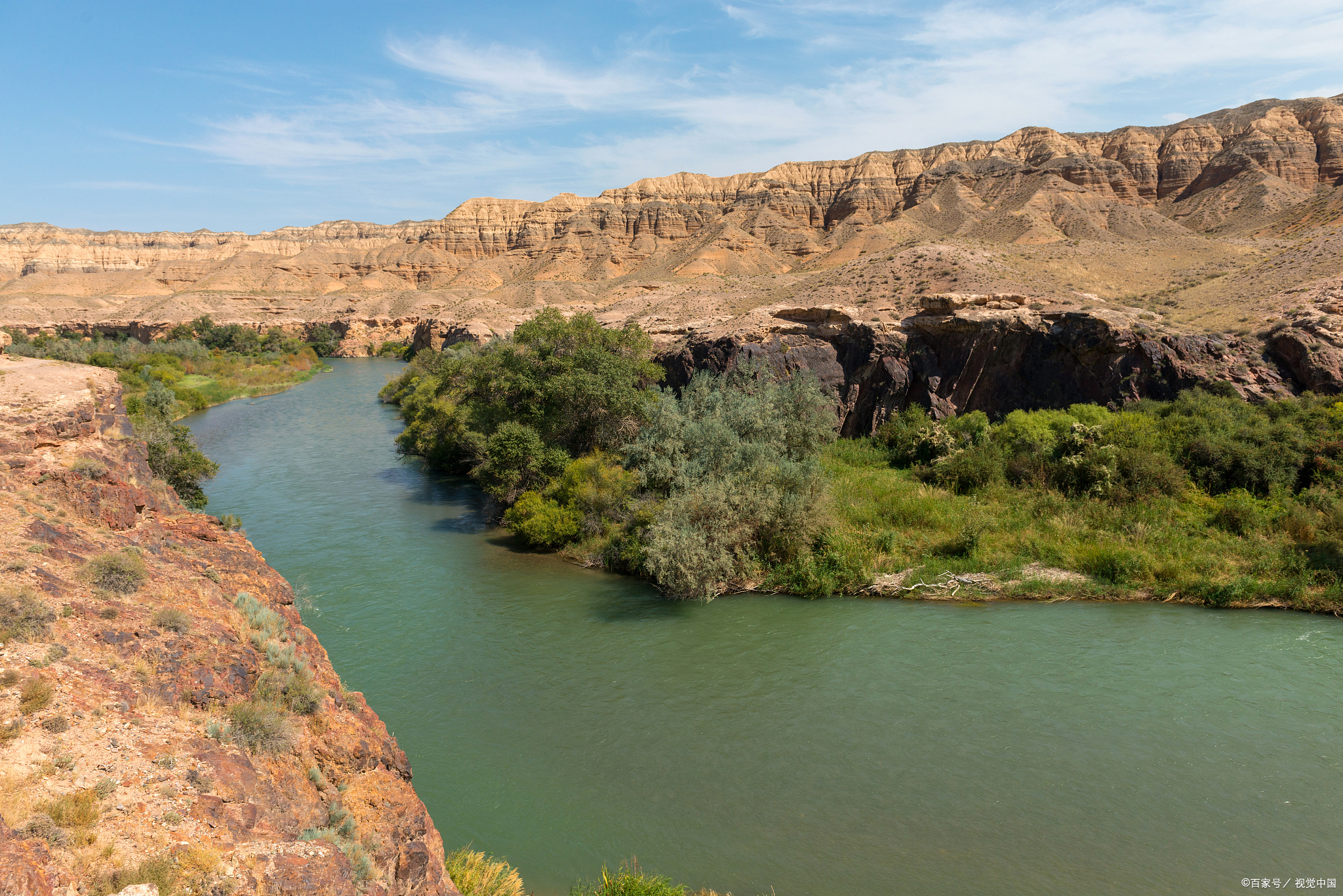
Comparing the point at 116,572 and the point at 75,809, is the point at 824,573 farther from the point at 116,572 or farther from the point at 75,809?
the point at 75,809

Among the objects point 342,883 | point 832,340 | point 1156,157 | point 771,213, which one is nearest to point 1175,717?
point 342,883

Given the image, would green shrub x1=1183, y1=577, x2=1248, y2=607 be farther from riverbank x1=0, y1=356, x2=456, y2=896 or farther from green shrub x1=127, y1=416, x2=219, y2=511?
green shrub x1=127, y1=416, x2=219, y2=511

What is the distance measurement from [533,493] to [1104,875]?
17608mm

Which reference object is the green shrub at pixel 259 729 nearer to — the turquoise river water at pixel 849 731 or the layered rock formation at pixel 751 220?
the turquoise river water at pixel 849 731

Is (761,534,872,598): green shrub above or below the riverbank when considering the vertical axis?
below

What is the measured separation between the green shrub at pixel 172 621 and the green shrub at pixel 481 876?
384 centimetres

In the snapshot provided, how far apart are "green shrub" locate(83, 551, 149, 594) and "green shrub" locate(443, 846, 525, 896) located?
4.63 m

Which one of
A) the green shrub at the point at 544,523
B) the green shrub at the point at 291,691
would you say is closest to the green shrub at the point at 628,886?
the green shrub at the point at 291,691

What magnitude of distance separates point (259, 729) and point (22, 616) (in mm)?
2236

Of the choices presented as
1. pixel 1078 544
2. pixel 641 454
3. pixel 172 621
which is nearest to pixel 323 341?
pixel 641 454

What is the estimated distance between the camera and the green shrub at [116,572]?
748 centimetres

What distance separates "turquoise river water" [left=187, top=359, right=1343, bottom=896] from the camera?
32.1ft

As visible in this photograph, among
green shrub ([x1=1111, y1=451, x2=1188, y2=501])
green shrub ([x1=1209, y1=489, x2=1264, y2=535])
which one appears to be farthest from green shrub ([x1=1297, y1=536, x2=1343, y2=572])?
green shrub ([x1=1111, y1=451, x2=1188, y2=501])

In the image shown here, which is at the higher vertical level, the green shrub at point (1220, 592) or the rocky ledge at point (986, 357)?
the rocky ledge at point (986, 357)
